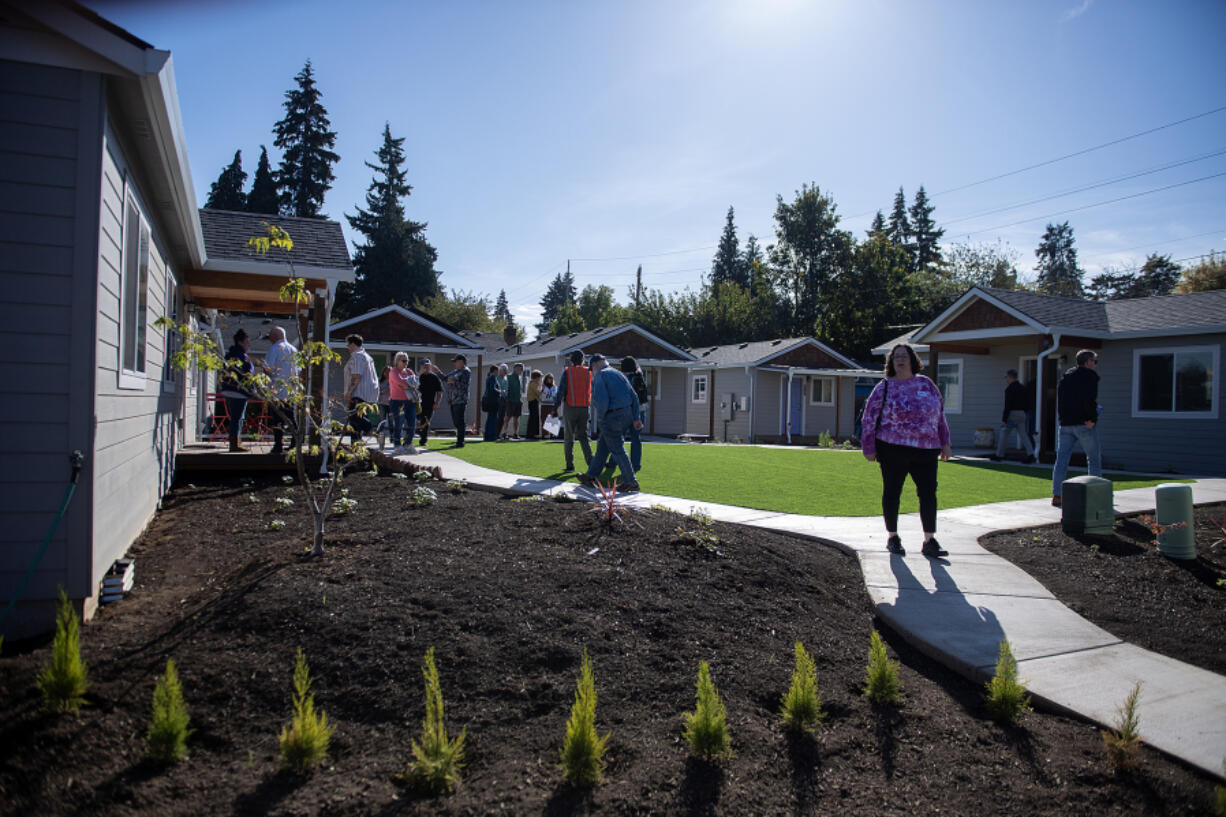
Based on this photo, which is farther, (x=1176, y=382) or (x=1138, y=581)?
(x=1176, y=382)

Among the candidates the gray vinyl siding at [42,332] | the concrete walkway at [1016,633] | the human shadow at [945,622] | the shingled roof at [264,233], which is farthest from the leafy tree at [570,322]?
the gray vinyl siding at [42,332]

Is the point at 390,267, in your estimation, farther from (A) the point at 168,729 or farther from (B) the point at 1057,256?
(B) the point at 1057,256

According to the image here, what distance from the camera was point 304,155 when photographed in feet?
142

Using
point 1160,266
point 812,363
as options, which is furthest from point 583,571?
point 1160,266

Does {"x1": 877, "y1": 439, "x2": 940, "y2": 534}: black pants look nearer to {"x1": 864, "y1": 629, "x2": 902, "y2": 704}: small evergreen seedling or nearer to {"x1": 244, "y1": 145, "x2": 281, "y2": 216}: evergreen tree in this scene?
{"x1": 864, "y1": 629, "x2": 902, "y2": 704}: small evergreen seedling

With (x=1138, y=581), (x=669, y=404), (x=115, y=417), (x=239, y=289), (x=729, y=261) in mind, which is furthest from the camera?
(x=729, y=261)

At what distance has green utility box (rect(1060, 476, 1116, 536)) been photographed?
6590 mm

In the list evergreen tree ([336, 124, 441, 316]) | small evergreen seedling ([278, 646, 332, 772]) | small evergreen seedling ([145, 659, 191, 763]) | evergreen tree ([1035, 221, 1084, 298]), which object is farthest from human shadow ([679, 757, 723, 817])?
evergreen tree ([1035, 221, 1084, 298])

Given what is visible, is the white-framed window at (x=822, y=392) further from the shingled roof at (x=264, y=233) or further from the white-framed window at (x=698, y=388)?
the shingled roof at (x=264, y=233)

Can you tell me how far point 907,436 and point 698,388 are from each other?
22902 millimetres

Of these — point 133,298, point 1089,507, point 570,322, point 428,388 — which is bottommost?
point 1089,507

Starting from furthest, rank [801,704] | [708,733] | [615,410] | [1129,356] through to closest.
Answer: [1129,356]
[615,410]
[801,704]
[708,733]

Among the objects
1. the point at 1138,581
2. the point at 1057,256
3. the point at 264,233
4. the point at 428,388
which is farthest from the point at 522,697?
the point at 1057,256

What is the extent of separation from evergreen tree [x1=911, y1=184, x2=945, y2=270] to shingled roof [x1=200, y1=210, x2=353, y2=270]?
57.8 meters
